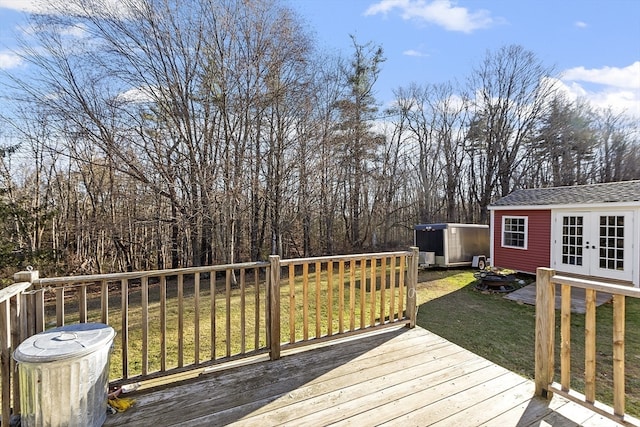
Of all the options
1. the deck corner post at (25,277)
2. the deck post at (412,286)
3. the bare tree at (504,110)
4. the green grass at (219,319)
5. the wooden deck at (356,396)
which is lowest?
the green grass at (219,319)

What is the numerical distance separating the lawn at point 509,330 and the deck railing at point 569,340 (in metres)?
1.47

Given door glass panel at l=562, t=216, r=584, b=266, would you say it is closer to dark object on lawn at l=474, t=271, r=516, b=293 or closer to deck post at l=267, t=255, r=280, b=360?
dark object on lawn at l=474, t=271, r=516, b=293

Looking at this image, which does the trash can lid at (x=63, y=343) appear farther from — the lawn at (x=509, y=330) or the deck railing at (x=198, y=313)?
the lawn at (x=509, y=330)

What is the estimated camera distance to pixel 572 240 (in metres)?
7.68

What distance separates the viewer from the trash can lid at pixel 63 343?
152 centimetres

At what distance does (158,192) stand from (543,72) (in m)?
18.1

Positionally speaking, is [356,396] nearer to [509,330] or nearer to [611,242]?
[509,330]

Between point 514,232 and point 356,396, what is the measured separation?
888 cm

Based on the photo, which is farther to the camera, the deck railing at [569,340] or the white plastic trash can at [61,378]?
the deck railing at [569,340]

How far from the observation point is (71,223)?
8820 millimetres

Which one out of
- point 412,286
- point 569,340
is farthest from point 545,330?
point 412,286

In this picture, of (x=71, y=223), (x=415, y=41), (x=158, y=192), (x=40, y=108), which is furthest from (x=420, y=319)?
(x=71, y=223)

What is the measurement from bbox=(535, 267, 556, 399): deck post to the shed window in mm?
7818

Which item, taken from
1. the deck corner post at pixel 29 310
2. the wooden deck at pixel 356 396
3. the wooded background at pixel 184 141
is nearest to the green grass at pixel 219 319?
the wooden deck at pixel 356 396
